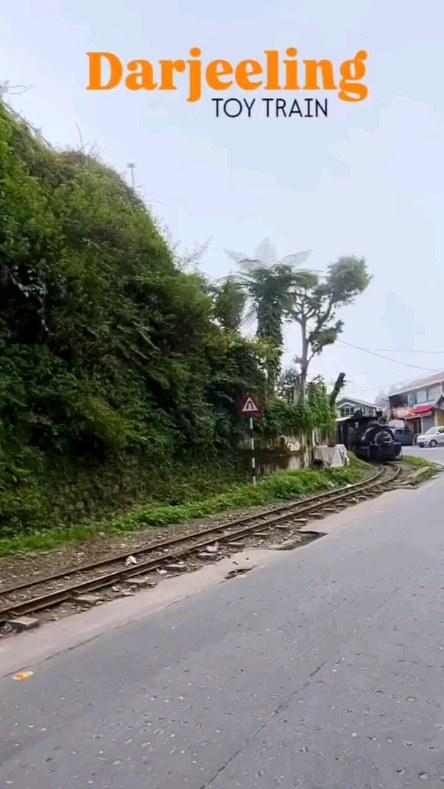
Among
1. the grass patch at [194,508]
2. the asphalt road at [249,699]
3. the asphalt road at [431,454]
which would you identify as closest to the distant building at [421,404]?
the asphalt road at [431,454]

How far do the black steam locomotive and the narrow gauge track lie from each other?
42.0 feet

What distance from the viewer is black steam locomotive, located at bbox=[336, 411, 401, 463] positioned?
25406 mm

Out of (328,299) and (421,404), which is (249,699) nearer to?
(328,299)

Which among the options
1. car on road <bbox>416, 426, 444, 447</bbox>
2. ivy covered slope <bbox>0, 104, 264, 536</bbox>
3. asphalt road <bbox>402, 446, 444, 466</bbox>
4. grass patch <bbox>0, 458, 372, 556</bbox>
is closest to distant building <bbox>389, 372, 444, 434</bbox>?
car on road <bbox>416, 426, 444, 447</bbox>

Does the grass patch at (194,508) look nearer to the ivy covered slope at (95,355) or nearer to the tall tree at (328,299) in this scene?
the ivy covered slope at (95,355)

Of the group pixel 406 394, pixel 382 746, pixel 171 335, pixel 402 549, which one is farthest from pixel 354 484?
pixel 406 394

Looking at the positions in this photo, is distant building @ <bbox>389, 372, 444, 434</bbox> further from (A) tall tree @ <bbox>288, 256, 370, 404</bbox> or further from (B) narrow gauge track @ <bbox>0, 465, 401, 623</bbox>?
(B) narrow gauge track @ <bbox>0, 465, 401, 623</bbox>

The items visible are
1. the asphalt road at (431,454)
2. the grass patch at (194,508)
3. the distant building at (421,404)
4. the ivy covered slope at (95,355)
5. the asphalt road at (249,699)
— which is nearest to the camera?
the asphalt road at (249,699)

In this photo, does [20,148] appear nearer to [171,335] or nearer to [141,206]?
[141,206]

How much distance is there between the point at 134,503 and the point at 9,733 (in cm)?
829

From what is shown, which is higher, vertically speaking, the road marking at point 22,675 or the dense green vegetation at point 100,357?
the dense green vegetation at point 100,357

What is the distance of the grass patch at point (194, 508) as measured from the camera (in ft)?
27.4

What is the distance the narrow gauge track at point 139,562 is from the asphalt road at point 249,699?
4.00 feet

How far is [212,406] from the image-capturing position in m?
15.1
